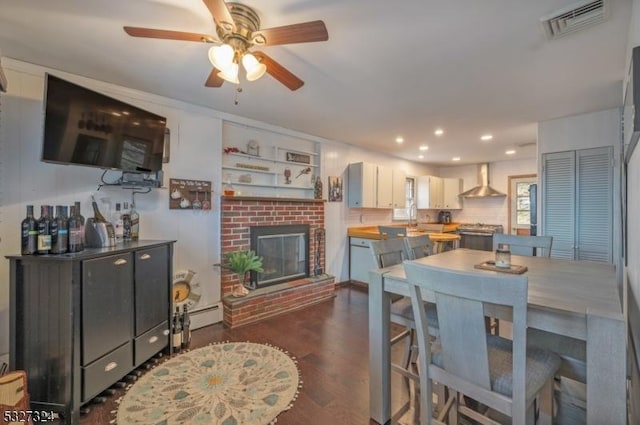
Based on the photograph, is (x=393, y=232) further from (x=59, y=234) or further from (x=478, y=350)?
(x=59, y=234)

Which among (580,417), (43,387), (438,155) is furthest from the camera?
(438,155)

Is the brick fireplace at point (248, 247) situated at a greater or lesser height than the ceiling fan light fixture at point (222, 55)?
lesser

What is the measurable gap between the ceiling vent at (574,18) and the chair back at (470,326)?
156cm

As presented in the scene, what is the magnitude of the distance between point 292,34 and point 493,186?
618 centimetres

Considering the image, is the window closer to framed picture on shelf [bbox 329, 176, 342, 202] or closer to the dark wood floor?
framed picture on shelf [bbox 329, 176, 342, 202]

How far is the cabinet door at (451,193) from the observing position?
631cm

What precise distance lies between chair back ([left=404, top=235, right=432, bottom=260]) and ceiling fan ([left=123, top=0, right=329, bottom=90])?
62.3 inches

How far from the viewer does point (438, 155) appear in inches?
214

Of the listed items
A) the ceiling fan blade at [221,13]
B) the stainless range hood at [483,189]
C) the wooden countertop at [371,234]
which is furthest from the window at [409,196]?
the ceiling fan blade at [221,13]

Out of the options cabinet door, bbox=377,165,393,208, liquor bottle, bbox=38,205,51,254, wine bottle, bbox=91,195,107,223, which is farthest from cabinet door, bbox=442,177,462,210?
liquor bottle, bbox=38,205,51,254

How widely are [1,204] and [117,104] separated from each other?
1093 mm

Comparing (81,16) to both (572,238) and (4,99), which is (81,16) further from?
(572,238)

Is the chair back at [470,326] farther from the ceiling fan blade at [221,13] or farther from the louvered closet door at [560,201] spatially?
the louvered closet door at [560,201]

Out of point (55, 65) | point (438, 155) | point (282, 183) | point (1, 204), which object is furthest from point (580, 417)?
point (438, 155)
